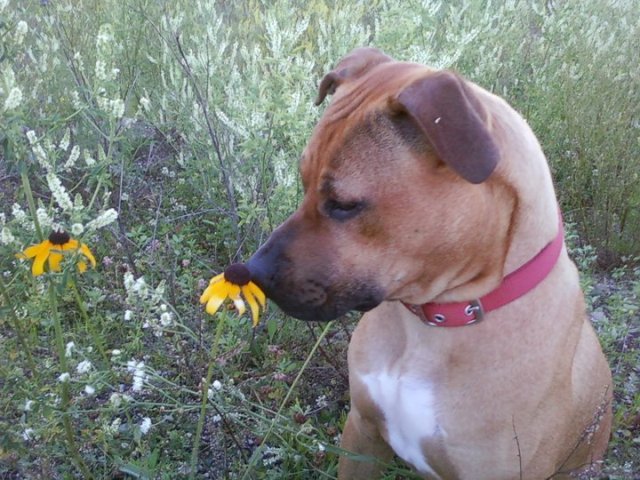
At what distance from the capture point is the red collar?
77.9 inches

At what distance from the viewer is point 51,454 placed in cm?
219

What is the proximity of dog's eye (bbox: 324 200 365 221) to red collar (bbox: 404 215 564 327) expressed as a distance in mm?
396

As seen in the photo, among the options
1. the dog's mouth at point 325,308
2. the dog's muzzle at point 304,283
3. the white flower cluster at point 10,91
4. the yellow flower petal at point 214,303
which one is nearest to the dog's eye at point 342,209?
the dog's muzzle at point 304,283

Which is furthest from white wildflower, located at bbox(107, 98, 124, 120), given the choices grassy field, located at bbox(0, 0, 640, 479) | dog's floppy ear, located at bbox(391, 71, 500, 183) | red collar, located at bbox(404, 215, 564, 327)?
red collar, located at bbox(404, 215, 564, 327)

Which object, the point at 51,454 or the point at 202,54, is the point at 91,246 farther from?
the point at 51,454

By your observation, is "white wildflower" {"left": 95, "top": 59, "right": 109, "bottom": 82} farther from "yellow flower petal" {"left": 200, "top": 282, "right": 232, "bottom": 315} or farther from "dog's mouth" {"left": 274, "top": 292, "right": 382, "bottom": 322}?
"dog's mouth" {"left": 274, "top": 292, "right": 382, "bottom": 322}

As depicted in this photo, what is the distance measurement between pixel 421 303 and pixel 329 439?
3.34ft

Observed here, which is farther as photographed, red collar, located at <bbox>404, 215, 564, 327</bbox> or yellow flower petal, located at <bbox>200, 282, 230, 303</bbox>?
red collar, located at <bbox>404, 215, 564, 327</bbox>

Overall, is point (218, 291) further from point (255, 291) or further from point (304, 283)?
point (304, 283)

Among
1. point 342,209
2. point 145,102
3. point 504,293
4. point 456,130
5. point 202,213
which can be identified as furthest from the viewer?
point 202,213

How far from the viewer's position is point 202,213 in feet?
12.1

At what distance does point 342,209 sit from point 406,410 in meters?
0.66

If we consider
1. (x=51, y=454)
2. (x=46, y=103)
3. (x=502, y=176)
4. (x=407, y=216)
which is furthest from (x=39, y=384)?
(x=46, y=103)

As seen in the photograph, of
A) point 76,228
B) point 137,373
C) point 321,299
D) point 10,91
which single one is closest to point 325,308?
point 321,299
